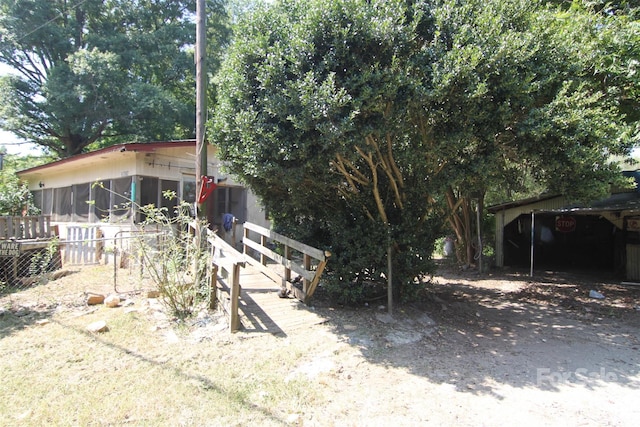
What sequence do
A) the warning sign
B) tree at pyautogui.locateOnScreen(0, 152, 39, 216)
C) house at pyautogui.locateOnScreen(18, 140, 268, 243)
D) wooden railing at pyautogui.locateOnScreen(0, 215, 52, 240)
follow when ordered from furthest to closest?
tree at pyautogui.locateOnScreen(0, 152, 39, 216) → house at pyautogui.locateOnScreen(18, 140, 268, 243) → wooden railing at pyautogui.locateOnScreen(0, 215, 52, 240) → the warning sign

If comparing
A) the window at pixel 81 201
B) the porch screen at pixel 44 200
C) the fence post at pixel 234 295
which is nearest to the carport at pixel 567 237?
the fence post at pixel 234 295

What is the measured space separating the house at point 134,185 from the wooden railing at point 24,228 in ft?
3.94

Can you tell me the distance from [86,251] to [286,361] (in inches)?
306

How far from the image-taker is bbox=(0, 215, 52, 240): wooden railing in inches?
303

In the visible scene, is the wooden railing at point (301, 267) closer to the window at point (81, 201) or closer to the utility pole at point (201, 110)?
the utility pole at point (201, 110)

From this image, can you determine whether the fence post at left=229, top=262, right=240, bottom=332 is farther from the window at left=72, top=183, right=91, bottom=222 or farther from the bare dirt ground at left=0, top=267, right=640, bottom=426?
the window at left=72, top=183, right=91, bottom=222

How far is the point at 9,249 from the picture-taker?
24.3 ft

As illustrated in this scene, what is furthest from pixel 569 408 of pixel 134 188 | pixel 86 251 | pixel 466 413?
pixel 86 251

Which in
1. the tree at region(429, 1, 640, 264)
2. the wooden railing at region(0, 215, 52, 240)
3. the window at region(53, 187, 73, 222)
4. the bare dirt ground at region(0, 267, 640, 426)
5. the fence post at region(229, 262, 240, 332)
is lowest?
the bare dirt ground at region(0, 267, 640, 426)

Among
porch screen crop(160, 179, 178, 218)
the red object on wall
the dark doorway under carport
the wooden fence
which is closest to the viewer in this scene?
the red object on wall

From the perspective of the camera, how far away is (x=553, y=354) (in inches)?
183

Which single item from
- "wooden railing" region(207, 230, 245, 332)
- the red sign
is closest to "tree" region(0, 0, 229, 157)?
"wooden railing" region(207, 230, 245, 332)

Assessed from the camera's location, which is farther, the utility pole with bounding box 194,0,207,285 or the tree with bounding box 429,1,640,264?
the utility pole with bounding box 194,0,207,285

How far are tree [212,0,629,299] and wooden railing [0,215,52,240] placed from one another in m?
5.86
